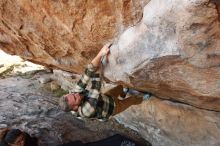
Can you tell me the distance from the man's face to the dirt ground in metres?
2.01

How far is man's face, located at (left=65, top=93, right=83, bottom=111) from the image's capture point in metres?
4.11

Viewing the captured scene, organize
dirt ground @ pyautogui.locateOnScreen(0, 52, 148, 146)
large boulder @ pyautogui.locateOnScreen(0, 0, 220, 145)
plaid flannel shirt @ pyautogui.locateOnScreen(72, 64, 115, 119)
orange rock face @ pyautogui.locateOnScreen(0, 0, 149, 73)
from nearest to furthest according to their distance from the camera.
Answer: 1. large boulder @ pyautogui.locateOnScreen(0, 0, 220, 145)
2. orange rock face @ pyautogui.locateOnScreen(0, 0, 149, 73)
3. plaid flannel shirt @ pyautogui.locateOnScreen(72, 64, 115, 119)
4. dirt ground @ pyautogui.locateOnScreen(0, 52, 148, 146)

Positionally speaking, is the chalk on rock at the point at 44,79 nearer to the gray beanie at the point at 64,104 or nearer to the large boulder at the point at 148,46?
the large boulder at the point at 148,46

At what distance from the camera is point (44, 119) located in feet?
21.6

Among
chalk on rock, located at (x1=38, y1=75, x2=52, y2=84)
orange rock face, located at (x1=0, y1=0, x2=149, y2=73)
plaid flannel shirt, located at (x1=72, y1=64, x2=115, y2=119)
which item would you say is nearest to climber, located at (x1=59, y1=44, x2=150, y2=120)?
plaid flannel shirt, located at (x1=72, y1=64, x2=115, y2=119)

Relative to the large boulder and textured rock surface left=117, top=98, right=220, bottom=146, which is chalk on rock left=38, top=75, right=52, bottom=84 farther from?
textured rock surface left=117, top=98, right=220, bottom=146

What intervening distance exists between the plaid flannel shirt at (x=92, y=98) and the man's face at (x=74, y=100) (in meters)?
0.11

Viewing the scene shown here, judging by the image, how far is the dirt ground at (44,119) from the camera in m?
6.13

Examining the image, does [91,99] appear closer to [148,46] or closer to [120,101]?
[120,101]

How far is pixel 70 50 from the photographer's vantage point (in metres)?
4.81

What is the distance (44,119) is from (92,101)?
2564 mm

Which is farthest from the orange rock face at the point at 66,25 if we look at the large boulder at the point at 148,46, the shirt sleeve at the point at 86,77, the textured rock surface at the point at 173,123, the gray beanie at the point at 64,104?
the textured rock surface at the point at 173,123

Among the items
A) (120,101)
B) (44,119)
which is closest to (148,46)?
(120,101)

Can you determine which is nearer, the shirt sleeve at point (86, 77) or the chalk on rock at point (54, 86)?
the shirt sleeve at point (86, 77)
